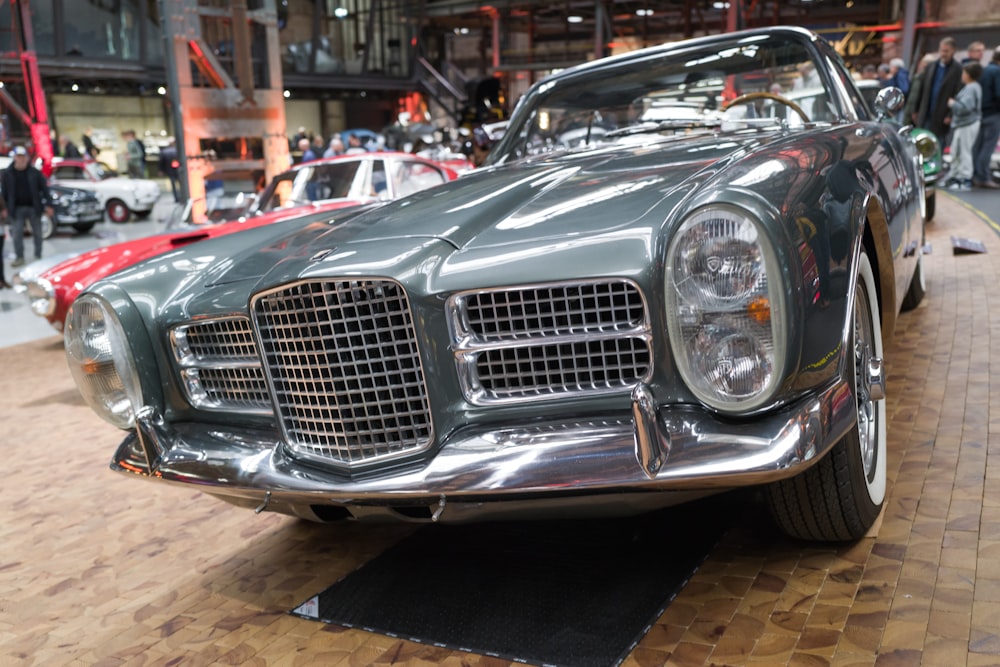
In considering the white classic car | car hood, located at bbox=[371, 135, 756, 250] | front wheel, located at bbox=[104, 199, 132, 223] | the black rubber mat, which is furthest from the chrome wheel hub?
front wheel, located at bbox=[104, 199, 132, 223]

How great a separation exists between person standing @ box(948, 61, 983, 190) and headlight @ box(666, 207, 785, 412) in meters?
10.3

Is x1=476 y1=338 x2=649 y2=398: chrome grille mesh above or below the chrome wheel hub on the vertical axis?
above

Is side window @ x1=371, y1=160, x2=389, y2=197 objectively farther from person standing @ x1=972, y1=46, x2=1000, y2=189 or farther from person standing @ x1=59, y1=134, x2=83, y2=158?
person standing @ x1=59, y1=134, x2=83, y2=158

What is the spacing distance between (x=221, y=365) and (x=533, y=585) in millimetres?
1018

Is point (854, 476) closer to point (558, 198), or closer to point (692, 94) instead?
point (558, 198)

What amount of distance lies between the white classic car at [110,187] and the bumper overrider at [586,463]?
15809 millimetres

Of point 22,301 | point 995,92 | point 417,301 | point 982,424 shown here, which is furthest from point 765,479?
point 995,92

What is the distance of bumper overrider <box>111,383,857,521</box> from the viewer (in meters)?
1.73

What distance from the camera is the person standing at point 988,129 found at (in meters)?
10.6

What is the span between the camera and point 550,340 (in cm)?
190

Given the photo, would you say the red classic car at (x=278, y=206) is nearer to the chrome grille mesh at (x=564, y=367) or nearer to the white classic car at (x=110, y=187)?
the chrome grille mesh at (x=564, y=367)

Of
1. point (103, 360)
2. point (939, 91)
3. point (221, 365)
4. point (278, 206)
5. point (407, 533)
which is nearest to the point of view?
point (221, 365)

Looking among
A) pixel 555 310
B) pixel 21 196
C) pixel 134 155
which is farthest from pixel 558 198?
pixel 134 155

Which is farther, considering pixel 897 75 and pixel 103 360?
Answer: pixel 897 75
